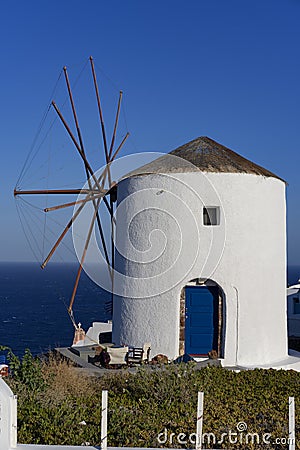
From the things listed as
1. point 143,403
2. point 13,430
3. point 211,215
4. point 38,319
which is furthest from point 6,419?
point 38,319

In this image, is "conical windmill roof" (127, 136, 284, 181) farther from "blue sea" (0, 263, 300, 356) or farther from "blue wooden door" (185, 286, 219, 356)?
"blue sea" (0, 263, 300, 356)

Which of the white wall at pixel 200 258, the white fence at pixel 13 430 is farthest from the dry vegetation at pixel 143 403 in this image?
the white wall at pixel 200 258

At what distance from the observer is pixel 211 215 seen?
1506cm

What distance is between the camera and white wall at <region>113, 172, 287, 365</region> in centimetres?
1472

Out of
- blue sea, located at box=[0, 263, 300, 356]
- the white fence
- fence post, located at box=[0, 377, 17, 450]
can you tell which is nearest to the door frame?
the white fence

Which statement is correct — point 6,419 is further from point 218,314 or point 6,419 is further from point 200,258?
point 218,314

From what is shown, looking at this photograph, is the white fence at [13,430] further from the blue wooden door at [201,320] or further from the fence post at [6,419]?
the blue wooden door at [201,320]

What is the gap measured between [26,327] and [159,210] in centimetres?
4535

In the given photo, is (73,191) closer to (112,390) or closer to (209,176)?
(209,176)

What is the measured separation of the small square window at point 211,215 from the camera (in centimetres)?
1499

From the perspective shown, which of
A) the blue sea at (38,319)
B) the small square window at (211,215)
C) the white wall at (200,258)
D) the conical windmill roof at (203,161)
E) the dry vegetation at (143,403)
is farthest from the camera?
the blue sea at (38,319)

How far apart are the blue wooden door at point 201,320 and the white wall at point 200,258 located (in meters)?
0.32

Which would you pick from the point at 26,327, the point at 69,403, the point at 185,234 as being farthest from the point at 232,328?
the point at 26,327

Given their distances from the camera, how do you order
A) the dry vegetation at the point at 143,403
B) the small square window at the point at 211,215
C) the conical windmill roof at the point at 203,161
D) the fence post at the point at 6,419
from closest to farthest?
the fence post at the point at 6,419 → the dry vegetation at the point at 143,403 → the small square window at the point at 211,215 → the conical windmill roof at the point at 203,161
